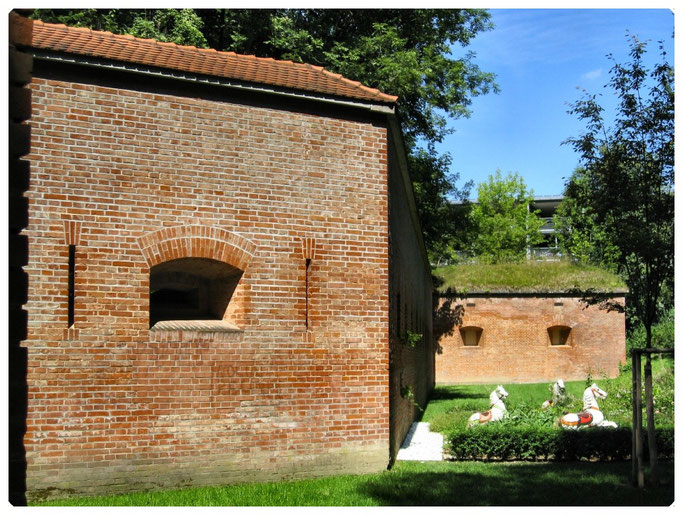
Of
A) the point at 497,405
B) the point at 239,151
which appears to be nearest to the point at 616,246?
the point at 497,405

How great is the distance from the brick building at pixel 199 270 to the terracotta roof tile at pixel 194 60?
0.04 meters

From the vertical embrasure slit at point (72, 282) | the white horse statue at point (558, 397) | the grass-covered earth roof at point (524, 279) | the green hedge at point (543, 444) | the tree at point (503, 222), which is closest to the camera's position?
the vertical embrasure slit at point (72, 282)

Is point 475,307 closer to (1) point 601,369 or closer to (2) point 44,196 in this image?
(1) point 601,369

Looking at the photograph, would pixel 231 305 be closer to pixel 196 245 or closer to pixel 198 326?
pixel 198 326

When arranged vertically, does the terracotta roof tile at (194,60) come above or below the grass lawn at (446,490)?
above

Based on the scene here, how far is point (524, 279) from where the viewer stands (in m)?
31.1

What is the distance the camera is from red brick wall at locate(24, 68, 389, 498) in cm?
789

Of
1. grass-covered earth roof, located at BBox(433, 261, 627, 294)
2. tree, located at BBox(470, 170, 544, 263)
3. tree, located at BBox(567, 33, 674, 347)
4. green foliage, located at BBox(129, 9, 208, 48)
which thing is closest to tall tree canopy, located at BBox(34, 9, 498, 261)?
green foliage, located at BBox(129, 9, 208, 48)

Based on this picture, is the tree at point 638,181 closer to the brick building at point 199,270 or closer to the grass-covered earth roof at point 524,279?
the brick building at point 199,270

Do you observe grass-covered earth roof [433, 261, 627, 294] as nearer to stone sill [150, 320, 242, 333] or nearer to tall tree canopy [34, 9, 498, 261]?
tall tree canopy [34, 9, 498, 261]

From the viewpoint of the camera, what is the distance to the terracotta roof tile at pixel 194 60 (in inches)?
329

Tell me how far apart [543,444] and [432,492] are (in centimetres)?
355

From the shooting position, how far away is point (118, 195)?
27.1 ft

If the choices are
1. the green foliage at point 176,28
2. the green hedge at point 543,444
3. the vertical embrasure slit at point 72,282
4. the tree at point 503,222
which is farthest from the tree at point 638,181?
the tree at point 503,222
